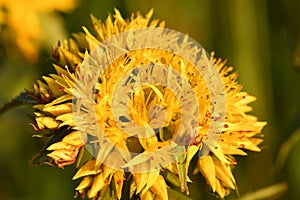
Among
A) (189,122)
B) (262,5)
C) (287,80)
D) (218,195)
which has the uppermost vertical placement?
(262,5)

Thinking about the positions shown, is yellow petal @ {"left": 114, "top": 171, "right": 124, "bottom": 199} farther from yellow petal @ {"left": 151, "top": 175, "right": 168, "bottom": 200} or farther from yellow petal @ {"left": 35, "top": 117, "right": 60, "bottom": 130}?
yellow petal @ {"left": 35, "top": 117, "right": 60, "bottom": 130}

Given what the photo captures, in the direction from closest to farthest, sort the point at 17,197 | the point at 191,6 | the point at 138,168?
the point at 138,168 < the point at 17,197 < the point at 191,6

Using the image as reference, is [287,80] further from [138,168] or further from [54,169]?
[138,168]

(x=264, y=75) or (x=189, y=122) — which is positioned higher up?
(x=264, y=75)

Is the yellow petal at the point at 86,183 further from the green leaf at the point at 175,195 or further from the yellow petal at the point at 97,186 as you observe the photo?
the green leaf at the point at 175,195

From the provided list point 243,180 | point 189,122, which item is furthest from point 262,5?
point 189,122

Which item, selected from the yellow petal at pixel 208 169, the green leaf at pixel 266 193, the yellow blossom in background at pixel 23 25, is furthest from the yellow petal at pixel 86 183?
the yellow blossom in background at pixel 23 25

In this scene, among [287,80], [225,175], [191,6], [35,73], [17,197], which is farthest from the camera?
[191,6]
